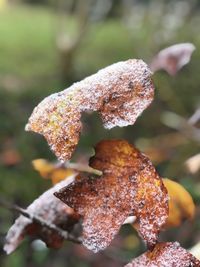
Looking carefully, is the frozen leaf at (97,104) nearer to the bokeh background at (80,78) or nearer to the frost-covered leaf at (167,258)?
the frost-covered leaf at (167,258)

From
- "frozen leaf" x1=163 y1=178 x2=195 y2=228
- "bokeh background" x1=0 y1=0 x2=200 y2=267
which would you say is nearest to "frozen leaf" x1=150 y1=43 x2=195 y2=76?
"frozen leaf" x1=163 y1=178 x2=195 y2=228

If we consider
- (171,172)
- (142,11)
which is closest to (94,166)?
(171,172)

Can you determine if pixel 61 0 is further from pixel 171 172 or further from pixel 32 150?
pixel 171 172

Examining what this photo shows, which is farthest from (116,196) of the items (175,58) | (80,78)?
(80,78)

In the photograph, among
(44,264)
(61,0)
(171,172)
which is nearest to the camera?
(171,172)

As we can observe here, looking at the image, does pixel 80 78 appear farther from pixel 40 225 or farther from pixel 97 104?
pixel 97 104

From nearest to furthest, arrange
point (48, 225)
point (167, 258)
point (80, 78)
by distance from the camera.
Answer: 1. point (167, 258)
2. point (48, 225)
3. point (80, 78)

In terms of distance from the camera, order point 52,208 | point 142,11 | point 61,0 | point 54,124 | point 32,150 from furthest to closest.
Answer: point 142,11 < point 61,0 < point 32,150 < point 52,208 < point 54,124

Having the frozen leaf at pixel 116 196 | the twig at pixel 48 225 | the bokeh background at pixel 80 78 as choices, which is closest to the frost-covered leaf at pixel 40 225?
the twig at pixel 48 225
